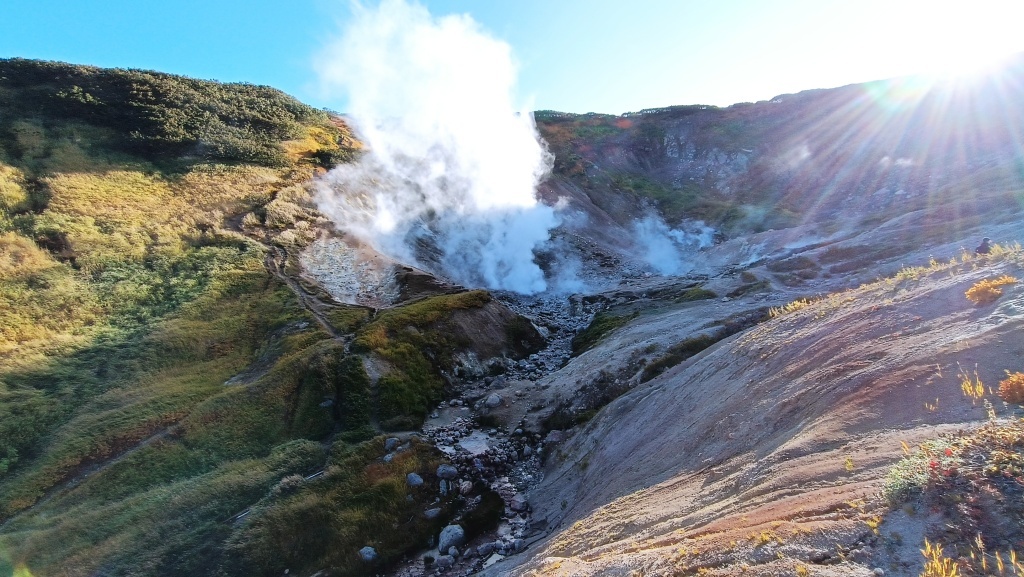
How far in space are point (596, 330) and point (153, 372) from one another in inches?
1132

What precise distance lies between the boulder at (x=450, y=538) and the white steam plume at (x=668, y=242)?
1699 inches

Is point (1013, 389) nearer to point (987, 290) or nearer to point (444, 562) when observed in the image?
point (987, 290)

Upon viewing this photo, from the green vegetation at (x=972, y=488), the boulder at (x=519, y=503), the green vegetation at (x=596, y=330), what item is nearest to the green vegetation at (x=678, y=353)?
the green vegetation at (x=596, y=330)

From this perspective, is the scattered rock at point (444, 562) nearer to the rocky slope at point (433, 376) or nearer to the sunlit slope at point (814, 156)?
the rocky slope at point (433, 376)

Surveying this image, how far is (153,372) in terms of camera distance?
90.0ft

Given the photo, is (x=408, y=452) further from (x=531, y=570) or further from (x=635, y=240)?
(x=635, y=240)

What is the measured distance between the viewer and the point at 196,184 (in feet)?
153

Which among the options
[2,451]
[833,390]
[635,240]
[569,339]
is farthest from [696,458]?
[635,240]

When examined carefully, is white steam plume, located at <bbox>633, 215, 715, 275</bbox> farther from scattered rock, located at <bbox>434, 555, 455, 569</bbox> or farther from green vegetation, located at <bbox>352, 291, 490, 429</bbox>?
scattered rock, located at <bbox>434, 555, 455, 569</bbox>

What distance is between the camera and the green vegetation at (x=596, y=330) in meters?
35.1

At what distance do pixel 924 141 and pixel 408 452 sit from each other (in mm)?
83920

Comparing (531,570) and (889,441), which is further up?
(889,441)

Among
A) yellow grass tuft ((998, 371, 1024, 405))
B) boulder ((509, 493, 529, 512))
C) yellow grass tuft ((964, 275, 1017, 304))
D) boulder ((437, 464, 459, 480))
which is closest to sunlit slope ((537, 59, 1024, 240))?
yellow grass tuft ((964, 275, 1017, 304))

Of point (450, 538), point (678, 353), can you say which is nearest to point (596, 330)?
point (678, 353)
